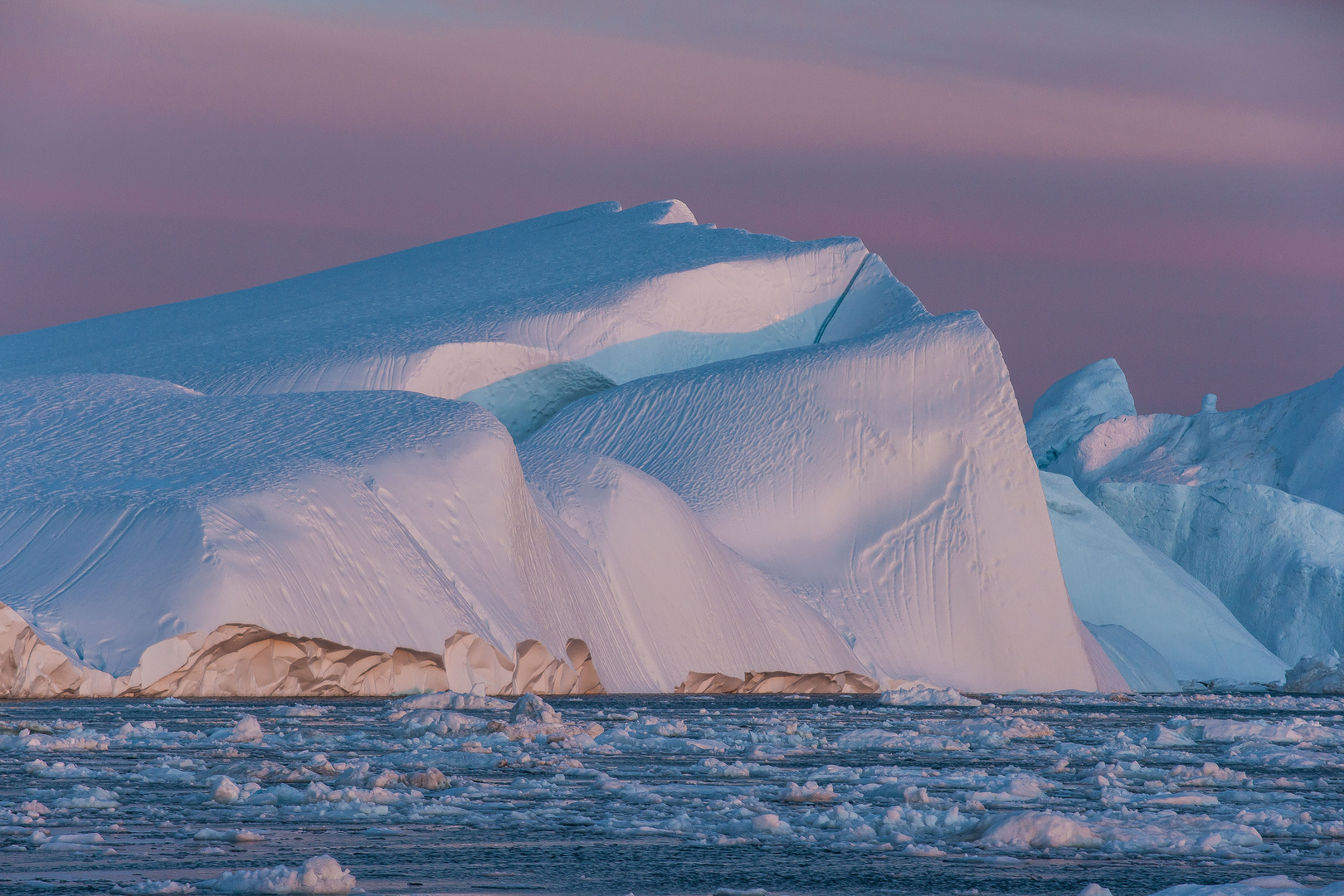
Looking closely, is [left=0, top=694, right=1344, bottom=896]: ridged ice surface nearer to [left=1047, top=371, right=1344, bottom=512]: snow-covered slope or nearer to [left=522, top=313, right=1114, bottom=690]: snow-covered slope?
[left=522, top=313, right=1114, bottom=690]: snow-covered slope

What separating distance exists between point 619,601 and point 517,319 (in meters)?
11.8

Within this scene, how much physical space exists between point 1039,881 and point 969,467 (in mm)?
27227

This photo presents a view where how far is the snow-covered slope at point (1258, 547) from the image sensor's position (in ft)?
159

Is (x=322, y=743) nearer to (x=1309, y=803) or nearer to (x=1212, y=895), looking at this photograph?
(x=1309, y=803)

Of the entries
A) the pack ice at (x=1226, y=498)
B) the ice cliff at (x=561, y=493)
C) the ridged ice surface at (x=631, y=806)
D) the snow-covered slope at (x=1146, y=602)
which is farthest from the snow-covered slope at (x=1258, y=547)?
the ridged ice surface at (x=631, y=806)

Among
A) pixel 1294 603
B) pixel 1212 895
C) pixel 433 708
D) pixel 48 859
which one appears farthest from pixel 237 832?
pixel 1294 603

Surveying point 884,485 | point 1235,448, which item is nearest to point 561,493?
point 884,485

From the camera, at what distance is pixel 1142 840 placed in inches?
342

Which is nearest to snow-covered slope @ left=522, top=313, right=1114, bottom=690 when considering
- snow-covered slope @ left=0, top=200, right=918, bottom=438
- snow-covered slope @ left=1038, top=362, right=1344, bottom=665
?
snow-covered slope @ left=0, top=200, right=918, bottom=438

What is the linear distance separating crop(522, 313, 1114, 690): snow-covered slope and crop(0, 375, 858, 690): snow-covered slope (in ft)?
7.43

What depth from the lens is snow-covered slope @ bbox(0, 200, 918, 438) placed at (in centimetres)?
3547

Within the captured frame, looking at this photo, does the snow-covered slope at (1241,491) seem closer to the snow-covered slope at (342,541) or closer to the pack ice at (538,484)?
the pack ice at (538,484)

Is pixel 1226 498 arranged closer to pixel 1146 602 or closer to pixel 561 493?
pixel 1146 602

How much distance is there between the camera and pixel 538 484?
2869 cm
